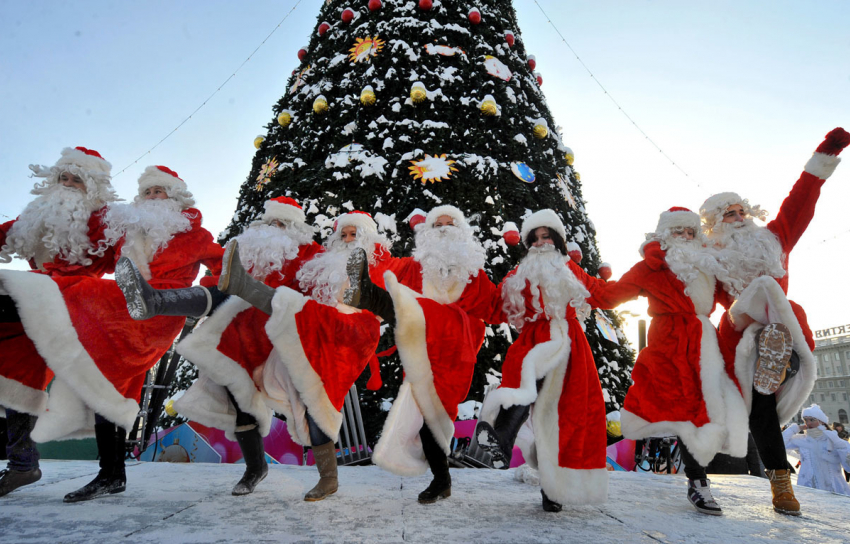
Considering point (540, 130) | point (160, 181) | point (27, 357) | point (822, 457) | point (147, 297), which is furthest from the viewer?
point (822, 457)

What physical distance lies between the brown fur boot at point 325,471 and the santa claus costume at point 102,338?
3.11ft

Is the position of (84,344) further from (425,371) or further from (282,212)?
(425,371)

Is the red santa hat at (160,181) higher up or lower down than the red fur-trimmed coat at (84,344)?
higher up

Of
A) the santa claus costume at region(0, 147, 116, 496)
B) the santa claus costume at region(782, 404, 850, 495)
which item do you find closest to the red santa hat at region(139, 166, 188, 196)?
the santa claus costume at region(0, 147, 116, 496)

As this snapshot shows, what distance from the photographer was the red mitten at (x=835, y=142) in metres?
2.63

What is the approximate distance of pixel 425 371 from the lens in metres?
2.47

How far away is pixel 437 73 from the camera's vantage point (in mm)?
4977

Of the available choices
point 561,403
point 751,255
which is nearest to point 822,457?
point 751,255

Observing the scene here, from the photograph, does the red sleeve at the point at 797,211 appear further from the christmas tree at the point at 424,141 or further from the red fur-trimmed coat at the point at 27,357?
the red fur-trimmed coat at the point at 27,357

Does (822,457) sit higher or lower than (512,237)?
lower

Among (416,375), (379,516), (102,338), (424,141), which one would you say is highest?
(424,141)

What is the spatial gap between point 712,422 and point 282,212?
269cm

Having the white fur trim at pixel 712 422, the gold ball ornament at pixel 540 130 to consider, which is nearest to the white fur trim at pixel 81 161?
the white fur trim at pixel 712 422

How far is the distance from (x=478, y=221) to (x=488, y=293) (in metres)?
1.60
